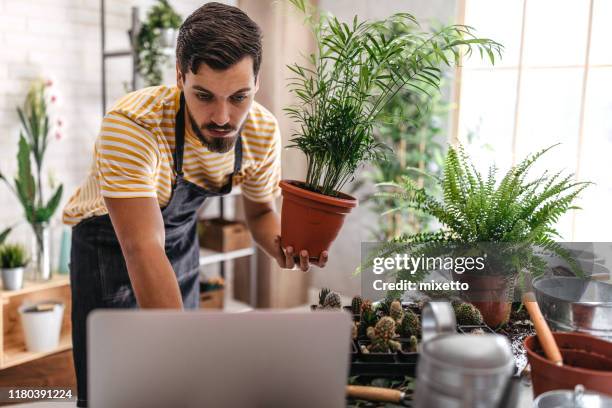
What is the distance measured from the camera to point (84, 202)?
1.94 m

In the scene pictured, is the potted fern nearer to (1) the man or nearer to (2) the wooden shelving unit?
(1) the man

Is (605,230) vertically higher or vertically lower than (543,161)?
lower

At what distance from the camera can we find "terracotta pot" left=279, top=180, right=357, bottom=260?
143cm

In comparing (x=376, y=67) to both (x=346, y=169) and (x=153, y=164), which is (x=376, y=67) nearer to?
(x=346, y=169)

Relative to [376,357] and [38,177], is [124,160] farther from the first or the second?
[38,177]

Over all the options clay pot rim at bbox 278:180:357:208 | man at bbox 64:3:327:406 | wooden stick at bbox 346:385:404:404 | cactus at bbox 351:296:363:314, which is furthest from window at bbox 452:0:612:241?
wooden stick at bbox 346:385:404:404

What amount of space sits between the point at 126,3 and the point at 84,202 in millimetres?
2201

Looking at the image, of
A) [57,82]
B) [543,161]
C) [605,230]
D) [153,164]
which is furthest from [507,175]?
[57,82]

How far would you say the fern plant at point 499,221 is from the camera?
143cm

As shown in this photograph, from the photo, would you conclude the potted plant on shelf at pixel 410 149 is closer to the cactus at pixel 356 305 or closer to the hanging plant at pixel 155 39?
the hanging plant at pixel 155 39

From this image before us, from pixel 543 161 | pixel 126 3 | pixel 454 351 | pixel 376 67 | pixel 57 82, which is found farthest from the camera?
pixel 126 3

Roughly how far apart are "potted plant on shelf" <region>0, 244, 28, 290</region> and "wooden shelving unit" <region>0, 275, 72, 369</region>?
4 cm

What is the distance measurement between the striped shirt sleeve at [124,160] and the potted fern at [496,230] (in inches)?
27.1

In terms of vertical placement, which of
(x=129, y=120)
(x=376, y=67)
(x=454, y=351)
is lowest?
(x=454, y=351)
